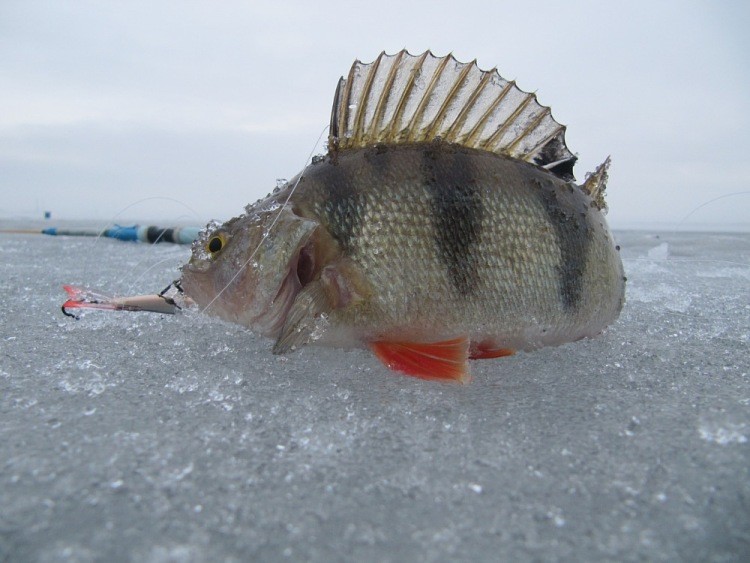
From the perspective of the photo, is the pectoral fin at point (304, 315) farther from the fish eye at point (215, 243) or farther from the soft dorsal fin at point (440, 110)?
the soft dorsal fin at point (440, 110)

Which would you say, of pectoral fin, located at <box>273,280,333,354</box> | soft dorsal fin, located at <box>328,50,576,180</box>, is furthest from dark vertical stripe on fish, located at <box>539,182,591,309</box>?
pectoral fin, located at <box>273,280,333,354</box>

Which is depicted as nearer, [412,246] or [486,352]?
[412,246]

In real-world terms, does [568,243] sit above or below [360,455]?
above

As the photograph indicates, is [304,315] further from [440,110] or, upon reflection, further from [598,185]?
[598,185]

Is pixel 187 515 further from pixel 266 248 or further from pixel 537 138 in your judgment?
pixel 537 138

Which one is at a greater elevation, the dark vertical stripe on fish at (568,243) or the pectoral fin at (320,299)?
the dark vertical stripe on fish at (568,243)

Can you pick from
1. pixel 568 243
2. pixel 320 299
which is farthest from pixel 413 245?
pixel 568 243

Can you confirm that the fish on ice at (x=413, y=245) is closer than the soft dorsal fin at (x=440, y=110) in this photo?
Yes

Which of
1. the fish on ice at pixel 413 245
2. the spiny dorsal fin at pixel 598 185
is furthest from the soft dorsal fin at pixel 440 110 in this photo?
the spiny dorsal fin at pixel 598 185
